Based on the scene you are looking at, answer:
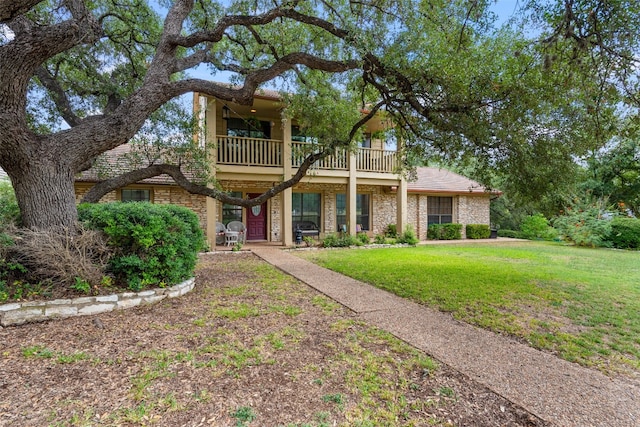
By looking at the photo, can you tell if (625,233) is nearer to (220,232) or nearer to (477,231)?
(477,231)

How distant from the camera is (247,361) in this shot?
3.06m

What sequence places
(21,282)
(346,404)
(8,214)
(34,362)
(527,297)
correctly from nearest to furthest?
1. (346,404)
2. (34,362)
3. (21,282)
4. (8,214)
5. (527,297)

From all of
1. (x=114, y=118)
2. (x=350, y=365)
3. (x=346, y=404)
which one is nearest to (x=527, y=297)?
(x=350, y=365)

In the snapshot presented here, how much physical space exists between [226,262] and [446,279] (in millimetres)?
5839

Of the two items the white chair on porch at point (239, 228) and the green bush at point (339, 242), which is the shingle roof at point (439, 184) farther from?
the white chair on porch at point (239, 228)

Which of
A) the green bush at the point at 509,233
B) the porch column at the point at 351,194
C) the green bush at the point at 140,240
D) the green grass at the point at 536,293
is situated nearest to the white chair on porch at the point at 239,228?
the green grass at the point at 536,293

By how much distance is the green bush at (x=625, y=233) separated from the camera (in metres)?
13.3

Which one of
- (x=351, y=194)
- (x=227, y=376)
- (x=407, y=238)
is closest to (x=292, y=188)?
(x=351, y=194)

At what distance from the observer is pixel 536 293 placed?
5.72 meters

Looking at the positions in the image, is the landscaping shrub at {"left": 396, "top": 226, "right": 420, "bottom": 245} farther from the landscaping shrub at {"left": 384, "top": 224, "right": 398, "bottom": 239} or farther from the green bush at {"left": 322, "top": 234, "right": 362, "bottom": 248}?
the green bush at {"left": 322, "top": 234, "right": 362, "bottom": 248}

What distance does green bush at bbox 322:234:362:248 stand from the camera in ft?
40.5

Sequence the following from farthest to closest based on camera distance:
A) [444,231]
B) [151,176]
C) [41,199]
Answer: [444,231] < [151,176] < [41,199]

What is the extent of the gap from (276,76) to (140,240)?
4.30 m

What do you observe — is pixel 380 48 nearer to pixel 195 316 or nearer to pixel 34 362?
pixel 195 316
